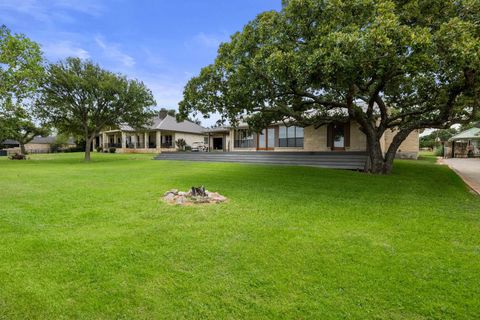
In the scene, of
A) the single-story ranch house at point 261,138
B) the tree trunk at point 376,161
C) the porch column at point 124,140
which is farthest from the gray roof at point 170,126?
the tree trunk at point 376,161

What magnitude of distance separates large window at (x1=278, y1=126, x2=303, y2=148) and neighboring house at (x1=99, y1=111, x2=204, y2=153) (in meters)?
16.1

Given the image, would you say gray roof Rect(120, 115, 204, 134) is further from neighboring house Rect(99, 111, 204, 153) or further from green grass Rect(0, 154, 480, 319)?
green grass Rect(0, 154, 480, 319)

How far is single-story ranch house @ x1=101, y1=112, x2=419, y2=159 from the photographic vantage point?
19016 mm

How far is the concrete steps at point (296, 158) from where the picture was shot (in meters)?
13.9

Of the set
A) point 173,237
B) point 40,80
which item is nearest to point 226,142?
point 40,80

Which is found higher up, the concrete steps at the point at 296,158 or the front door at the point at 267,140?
the front door at the point at 267,140

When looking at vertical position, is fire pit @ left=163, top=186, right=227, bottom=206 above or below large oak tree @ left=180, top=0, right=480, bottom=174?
below

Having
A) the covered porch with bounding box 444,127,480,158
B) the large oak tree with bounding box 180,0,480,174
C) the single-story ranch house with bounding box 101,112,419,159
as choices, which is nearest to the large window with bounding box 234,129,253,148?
the single-story ranch house with bounding box 101,112,419,159

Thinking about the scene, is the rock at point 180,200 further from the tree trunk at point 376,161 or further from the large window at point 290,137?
the large window at point 290,137

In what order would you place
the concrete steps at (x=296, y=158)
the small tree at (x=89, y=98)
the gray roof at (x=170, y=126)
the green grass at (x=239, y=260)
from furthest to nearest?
1. the gray roof at (x=170, y=126)
2. the small tree at (x=89, y=98)
3. the concrete steps at (x=296, y=158)
4. the green grass at (x=239, y=260)

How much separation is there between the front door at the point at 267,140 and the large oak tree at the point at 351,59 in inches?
407

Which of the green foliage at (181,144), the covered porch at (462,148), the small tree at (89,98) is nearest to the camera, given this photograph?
the small tree at (89,98)

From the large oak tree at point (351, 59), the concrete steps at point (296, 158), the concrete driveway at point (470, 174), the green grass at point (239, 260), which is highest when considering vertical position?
the large oak tree at point (351, 59)

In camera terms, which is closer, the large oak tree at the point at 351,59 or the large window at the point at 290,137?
the large oak tree at the point at 351,59
